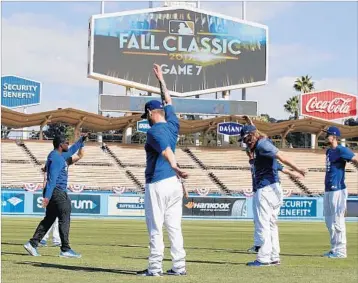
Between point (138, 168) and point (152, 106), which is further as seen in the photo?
point (138, 168)

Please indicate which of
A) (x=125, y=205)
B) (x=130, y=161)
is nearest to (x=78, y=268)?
(x=125, y=205)

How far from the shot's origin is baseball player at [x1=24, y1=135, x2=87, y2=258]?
12992 millimetres

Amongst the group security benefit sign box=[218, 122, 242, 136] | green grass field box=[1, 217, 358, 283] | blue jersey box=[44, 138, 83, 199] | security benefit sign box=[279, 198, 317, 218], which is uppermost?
security benefit sign box=[218, 122, 242, 136]

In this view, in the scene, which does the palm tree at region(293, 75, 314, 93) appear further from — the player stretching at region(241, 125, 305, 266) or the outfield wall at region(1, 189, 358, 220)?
the player stretching at region(241, 125, 305, 266)

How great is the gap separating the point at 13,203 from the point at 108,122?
18660 millimetres

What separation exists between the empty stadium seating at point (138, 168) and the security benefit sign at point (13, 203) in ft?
28.4

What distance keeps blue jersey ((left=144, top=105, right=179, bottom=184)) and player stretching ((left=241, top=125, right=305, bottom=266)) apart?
6.83 feet

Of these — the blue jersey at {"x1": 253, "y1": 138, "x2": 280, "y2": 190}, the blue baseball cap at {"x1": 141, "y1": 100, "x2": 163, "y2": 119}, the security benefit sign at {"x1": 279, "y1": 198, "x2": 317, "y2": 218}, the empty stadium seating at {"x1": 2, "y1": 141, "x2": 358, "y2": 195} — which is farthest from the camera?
the empty stadium seating at {"x1": 2, "y1": 141, "x2": 358, "y2": 195}

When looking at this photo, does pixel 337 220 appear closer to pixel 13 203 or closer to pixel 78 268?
pixel 78 268

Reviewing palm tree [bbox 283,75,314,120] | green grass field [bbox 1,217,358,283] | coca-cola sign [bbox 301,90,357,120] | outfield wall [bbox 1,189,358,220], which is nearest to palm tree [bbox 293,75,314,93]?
palm tree [bbox 283,75,314,120]

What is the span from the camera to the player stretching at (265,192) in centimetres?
1180

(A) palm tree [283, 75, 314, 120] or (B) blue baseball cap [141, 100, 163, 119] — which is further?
(A) palm tree [283, 75, 314, 120]

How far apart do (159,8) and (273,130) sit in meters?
13.1

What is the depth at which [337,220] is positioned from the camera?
1470 cm
